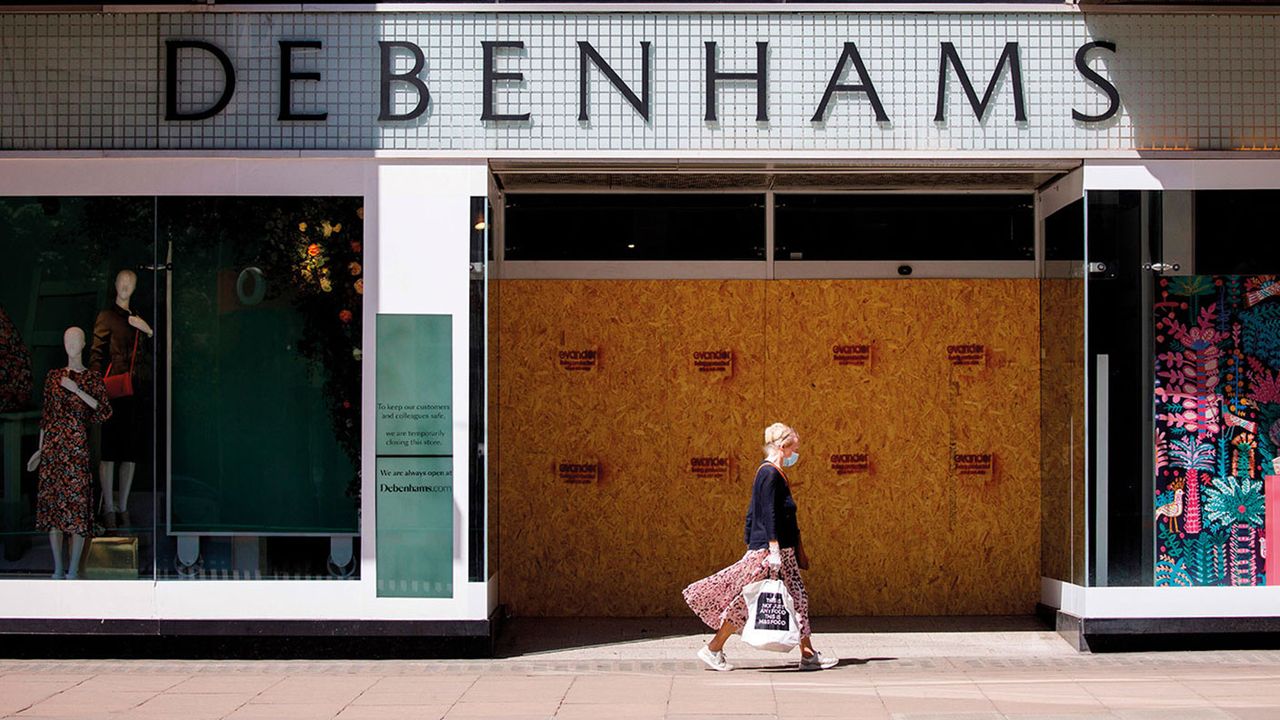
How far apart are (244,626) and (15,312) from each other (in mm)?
2761

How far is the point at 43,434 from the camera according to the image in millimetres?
10078

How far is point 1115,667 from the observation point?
949cm

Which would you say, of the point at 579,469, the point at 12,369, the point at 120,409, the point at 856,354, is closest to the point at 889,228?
the point at 856,354

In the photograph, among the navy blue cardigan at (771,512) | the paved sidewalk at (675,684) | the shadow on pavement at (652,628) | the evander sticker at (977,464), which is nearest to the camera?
the paved sidewalk at (675,684)

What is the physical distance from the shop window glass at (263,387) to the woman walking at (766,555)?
8.33 feet

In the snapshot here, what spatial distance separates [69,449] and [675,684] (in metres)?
4.56

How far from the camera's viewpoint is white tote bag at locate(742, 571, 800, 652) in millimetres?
9102

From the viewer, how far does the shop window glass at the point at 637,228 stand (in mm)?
11391

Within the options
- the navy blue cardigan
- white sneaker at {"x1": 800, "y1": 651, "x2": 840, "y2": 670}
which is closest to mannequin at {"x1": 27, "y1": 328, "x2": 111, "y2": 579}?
the navy blue cardigan

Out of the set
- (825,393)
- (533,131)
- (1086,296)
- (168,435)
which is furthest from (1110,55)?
(168,435)

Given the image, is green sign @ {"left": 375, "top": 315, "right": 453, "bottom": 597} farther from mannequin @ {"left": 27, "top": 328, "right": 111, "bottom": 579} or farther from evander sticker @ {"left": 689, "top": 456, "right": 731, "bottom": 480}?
evander sticker @ {"left": 689, "top": 456, "right": 731, "bottom": 480}

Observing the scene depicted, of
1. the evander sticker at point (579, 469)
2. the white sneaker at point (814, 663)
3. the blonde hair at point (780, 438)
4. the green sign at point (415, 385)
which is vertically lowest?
the white sneaker at point (814, 663)

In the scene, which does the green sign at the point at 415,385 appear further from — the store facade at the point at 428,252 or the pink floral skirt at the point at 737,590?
the pink floral skirt at the point at 737,590

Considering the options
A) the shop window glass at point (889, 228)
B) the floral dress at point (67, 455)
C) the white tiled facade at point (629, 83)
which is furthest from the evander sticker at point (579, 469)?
the floral dress at point (67, 455)
